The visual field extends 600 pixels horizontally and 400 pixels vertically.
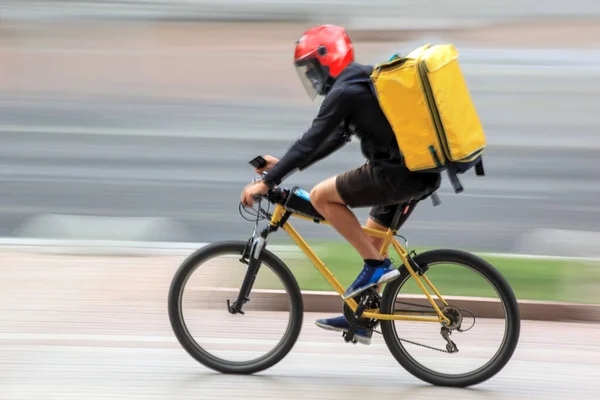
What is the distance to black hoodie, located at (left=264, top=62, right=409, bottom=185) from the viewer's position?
480cm

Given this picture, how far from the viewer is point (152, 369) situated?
5.43 metres

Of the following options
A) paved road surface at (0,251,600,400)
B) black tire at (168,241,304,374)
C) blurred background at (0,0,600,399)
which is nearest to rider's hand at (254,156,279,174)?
black tire at (168,241,304,374)

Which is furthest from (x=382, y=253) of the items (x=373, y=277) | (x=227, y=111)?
(x=227, y=111)

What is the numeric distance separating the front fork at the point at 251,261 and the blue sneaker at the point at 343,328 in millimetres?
427

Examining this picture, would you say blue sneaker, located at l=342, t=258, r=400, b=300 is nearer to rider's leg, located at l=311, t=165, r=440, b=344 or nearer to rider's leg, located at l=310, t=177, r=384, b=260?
rider's leg, located at l=310, t=177, r=384, b=260

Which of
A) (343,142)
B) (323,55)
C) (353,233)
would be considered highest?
(323,55)

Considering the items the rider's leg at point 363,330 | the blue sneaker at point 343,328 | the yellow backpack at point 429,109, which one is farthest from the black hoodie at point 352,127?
the blue sneaker at point 343,328

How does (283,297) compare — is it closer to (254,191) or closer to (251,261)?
(251,261)

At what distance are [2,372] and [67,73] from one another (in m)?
15.2

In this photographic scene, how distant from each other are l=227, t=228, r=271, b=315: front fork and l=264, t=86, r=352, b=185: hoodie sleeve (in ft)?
1.36

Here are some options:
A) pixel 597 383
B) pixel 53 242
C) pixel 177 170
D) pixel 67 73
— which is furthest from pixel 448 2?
pixel 597 383

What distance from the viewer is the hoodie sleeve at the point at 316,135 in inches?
189

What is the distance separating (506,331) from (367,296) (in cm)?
73

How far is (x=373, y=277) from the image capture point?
510 cm
